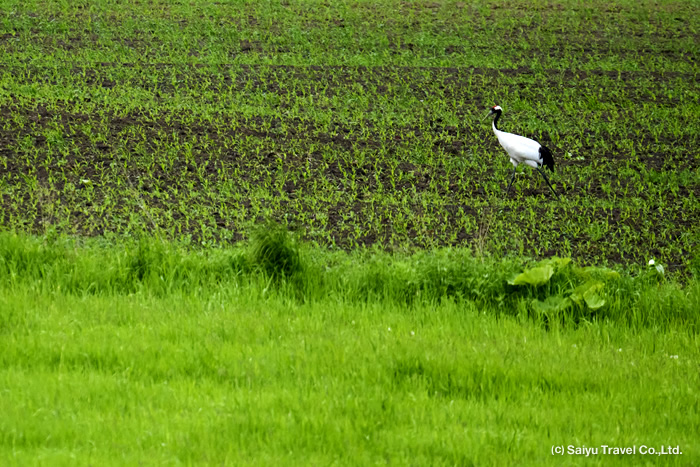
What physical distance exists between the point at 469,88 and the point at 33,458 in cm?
1353

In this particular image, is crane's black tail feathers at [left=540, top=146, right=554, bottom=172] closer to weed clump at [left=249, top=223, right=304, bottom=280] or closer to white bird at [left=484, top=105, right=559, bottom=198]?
white bird at [left=484, top=105, right=559, bottom=198]

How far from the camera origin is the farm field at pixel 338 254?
4.95m

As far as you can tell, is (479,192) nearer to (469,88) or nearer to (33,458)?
(469,88)

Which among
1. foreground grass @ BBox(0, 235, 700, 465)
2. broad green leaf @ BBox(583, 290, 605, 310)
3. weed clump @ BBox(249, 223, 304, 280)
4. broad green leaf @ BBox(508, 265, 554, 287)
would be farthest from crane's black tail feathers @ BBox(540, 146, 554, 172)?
weed clump @ BBox(249, 223, 304, 280)

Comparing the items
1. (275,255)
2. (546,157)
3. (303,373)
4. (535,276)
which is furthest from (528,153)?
(303,373)

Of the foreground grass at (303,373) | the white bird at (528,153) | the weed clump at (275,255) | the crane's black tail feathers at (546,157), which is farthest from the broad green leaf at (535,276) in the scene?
the crane's black tail feathers at (546,157)

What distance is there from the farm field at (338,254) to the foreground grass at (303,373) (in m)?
0.02

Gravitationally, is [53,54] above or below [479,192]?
above

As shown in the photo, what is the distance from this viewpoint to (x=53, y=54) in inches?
706

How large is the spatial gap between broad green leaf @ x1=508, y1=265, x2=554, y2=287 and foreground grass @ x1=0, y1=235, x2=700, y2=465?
1.00 feet

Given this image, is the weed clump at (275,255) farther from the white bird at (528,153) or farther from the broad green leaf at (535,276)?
the white bird at (528,153)

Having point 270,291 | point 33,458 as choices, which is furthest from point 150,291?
point 33,458

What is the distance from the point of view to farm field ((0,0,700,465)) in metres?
4.95

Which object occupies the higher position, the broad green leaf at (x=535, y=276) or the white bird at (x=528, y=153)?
the white bird at (x=528, y=153)
